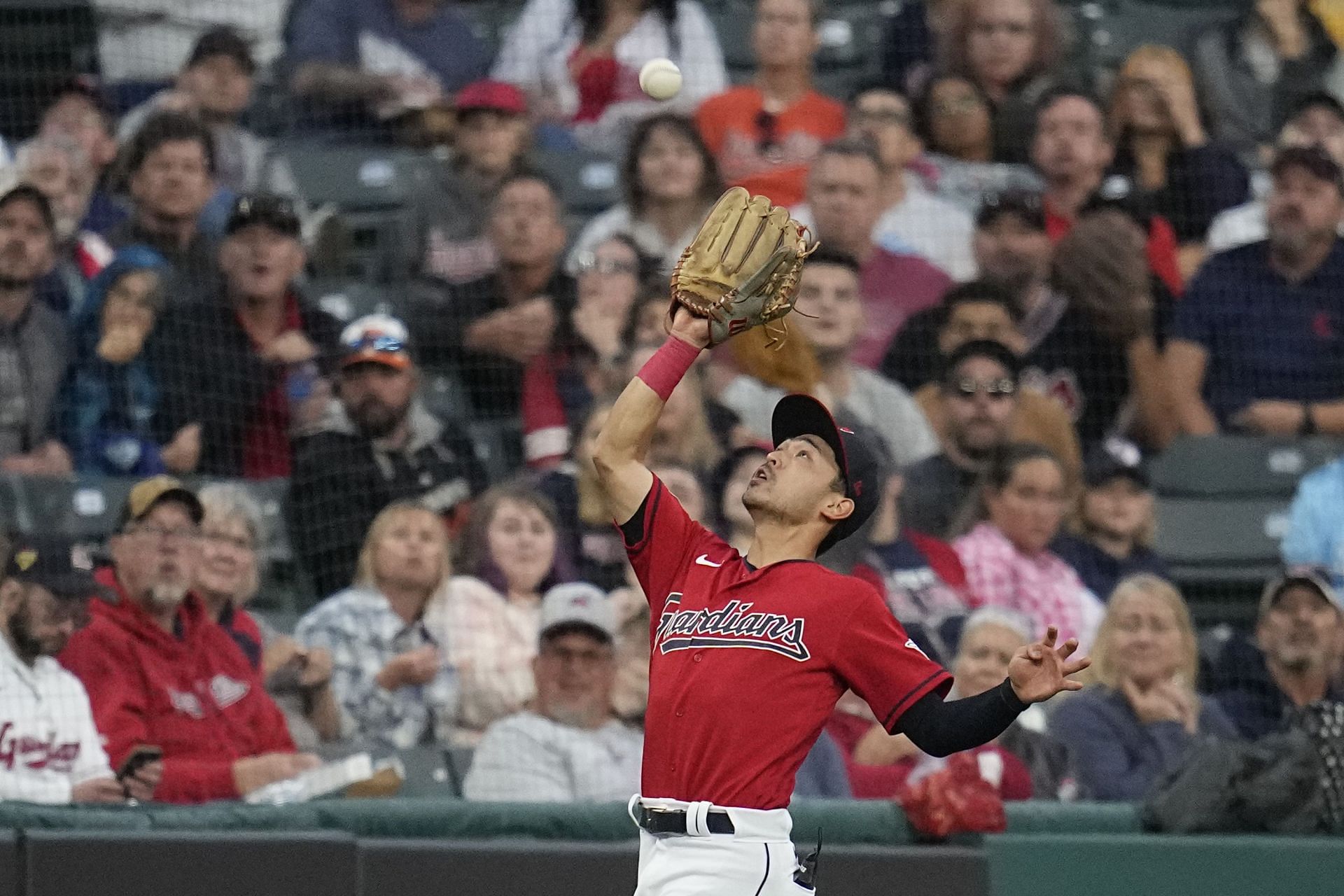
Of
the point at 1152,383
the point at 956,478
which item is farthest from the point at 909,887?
the point at 1152,383

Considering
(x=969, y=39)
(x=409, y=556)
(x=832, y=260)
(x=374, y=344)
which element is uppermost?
(x=969, y=39)

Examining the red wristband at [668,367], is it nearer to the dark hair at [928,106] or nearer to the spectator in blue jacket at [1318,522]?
the spectator in blue jacket at [1318,522]

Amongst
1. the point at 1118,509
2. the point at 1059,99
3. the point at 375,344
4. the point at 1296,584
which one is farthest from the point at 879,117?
the point at 1296,584

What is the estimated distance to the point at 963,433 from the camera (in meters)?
6.70

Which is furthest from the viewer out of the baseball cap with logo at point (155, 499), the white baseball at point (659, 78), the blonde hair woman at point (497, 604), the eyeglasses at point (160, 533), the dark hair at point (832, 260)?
the dark hair at point (832, 260)

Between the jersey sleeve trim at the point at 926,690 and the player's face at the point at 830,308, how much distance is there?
3.35m

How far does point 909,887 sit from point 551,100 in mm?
3877

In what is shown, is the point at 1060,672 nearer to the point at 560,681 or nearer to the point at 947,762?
the point at 947,762

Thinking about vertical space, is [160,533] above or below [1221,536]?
above

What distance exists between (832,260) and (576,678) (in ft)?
6.47

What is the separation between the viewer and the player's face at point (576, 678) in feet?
18.1

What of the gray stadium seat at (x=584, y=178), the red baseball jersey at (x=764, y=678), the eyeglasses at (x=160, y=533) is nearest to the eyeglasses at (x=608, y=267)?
the gray stadium seat at (x=584, y=178)

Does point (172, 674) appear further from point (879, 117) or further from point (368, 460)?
point (879, 117)

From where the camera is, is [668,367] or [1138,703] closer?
[668,367]
